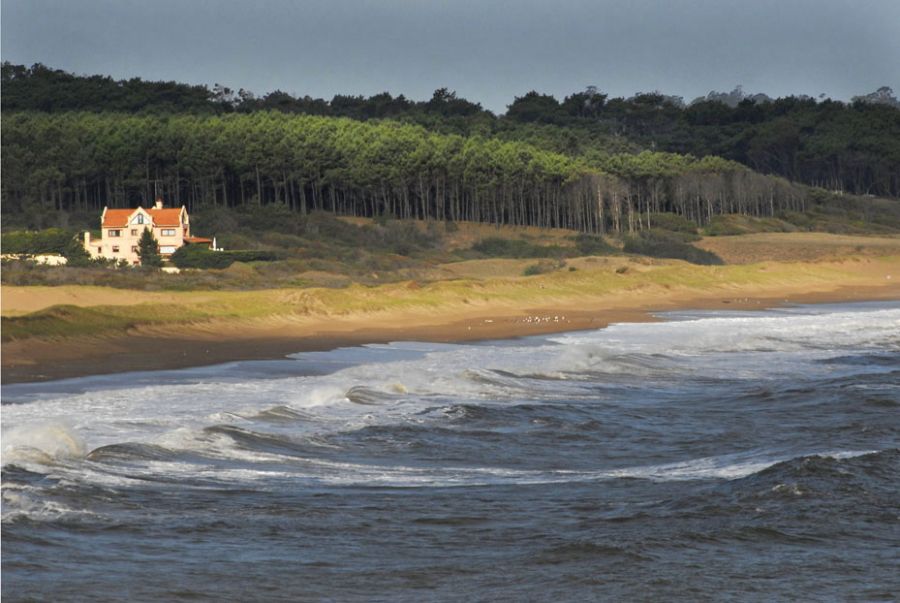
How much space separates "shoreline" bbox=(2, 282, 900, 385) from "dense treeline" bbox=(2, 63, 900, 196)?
68.7 metres

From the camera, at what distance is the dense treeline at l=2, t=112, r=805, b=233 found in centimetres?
8975

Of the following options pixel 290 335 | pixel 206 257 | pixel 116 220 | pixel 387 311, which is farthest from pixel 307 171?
pixel 290 335

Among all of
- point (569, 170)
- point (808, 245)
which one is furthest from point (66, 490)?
point (569, 170)

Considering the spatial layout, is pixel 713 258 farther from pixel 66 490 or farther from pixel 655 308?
pixel 66 490

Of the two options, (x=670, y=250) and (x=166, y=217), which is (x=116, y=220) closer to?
(x=166, y=217)

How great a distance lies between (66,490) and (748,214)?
10332 centimetres

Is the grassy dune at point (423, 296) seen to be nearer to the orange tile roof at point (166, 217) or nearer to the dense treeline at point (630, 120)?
the orange tile roof at point (166, 217)

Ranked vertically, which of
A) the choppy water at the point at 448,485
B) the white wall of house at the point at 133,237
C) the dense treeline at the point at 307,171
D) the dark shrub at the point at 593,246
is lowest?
the choppy water at the point at 448,485

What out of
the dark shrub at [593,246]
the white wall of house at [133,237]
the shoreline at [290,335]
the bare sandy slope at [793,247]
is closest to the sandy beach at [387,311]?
the shoreline at [290,335]

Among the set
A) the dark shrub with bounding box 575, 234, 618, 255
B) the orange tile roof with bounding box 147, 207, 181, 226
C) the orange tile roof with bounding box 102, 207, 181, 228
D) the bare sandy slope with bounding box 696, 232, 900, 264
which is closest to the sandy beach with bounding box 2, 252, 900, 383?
the dark shrub with bounding box 575, 234, 618, 255

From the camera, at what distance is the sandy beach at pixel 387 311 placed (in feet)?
90.6

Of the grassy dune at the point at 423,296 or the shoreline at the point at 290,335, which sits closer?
the shoreline at the point at 290,335

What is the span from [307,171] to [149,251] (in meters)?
34.2

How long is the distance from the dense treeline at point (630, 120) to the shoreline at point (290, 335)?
225ft
